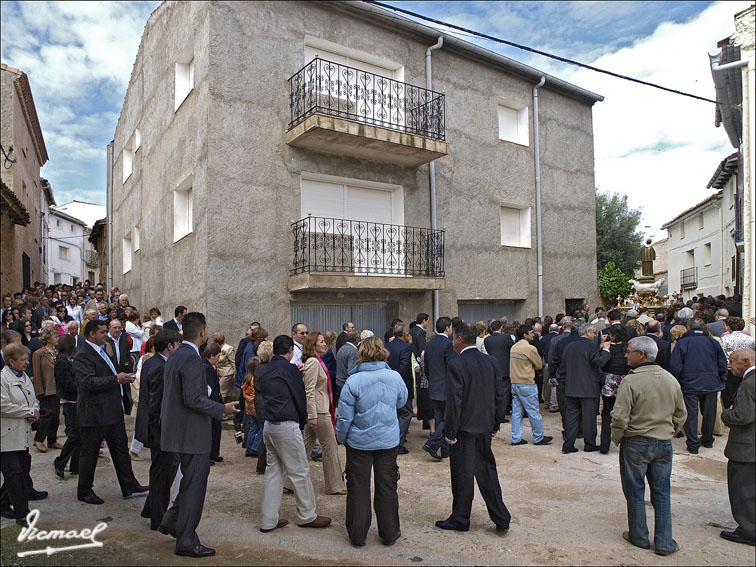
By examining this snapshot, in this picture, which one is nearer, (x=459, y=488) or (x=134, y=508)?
(x=459, y=488)

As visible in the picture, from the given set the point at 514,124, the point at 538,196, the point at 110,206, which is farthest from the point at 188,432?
the point at 110,206

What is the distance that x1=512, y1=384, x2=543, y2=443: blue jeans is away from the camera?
8719mm

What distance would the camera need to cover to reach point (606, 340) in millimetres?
8547

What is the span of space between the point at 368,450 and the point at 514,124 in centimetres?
1314

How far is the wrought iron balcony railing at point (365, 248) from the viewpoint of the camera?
11672 mm

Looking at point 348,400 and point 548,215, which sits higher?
point 548,215

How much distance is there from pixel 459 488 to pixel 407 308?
8282 mm

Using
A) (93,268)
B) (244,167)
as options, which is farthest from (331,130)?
(93,268)

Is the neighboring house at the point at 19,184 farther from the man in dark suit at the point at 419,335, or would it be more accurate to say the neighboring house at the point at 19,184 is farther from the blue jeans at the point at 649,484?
the blue jeans at the point at 649,484

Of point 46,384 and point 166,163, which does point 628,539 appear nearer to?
point 46,384

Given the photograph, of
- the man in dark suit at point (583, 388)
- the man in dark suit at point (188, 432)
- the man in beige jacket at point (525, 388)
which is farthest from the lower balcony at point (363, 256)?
the man in dark suit at point (188, 432)

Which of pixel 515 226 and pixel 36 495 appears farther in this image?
pixel 515 226

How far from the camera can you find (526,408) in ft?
28.7

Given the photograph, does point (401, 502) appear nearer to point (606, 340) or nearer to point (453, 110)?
point (606, 340)
